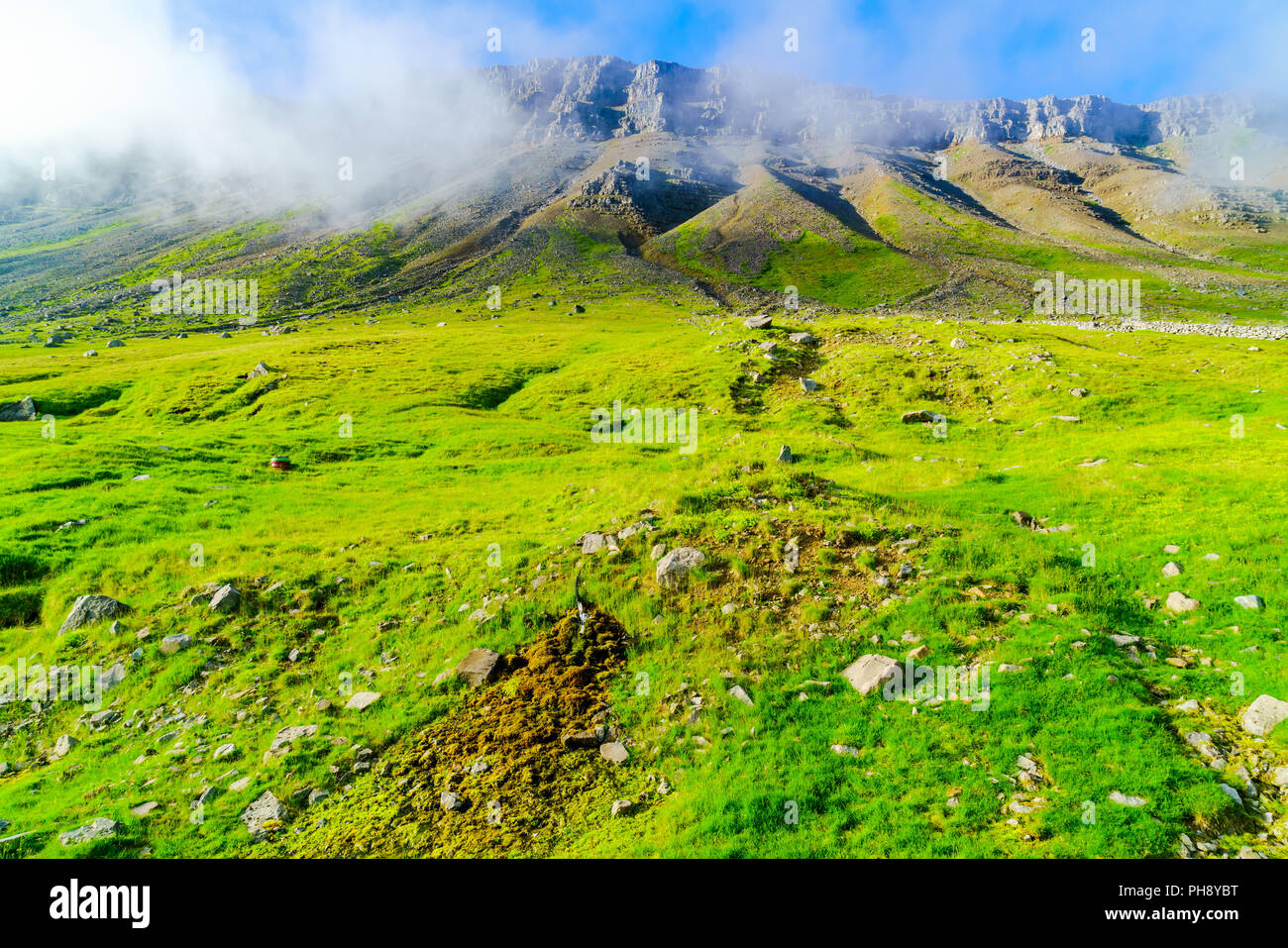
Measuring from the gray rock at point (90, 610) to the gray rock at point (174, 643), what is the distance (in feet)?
9.87

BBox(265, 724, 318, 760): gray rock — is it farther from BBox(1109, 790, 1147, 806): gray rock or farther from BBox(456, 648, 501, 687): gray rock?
BBox(1109, 790, 1147, 806): gray rock

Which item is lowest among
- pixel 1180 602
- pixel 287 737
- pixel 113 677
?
pixel 287 737

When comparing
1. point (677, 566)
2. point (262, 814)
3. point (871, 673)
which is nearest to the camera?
point (262, 814)

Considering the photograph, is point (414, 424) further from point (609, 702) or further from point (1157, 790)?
point (1157, 790)

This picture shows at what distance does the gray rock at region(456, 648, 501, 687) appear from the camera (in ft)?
44.4

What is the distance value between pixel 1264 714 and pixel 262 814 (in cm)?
1827

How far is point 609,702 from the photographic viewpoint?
40.9 feet

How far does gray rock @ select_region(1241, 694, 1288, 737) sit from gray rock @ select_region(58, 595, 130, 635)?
93.8 feet

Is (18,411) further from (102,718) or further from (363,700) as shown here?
(363,700)

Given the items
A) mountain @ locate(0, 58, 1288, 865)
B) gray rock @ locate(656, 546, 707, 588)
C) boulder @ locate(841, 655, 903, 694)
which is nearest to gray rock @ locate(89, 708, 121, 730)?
mountain @ locate(0, 58, 1288, 865)

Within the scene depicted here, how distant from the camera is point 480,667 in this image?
13.8m

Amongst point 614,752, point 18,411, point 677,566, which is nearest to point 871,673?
point 677,566
